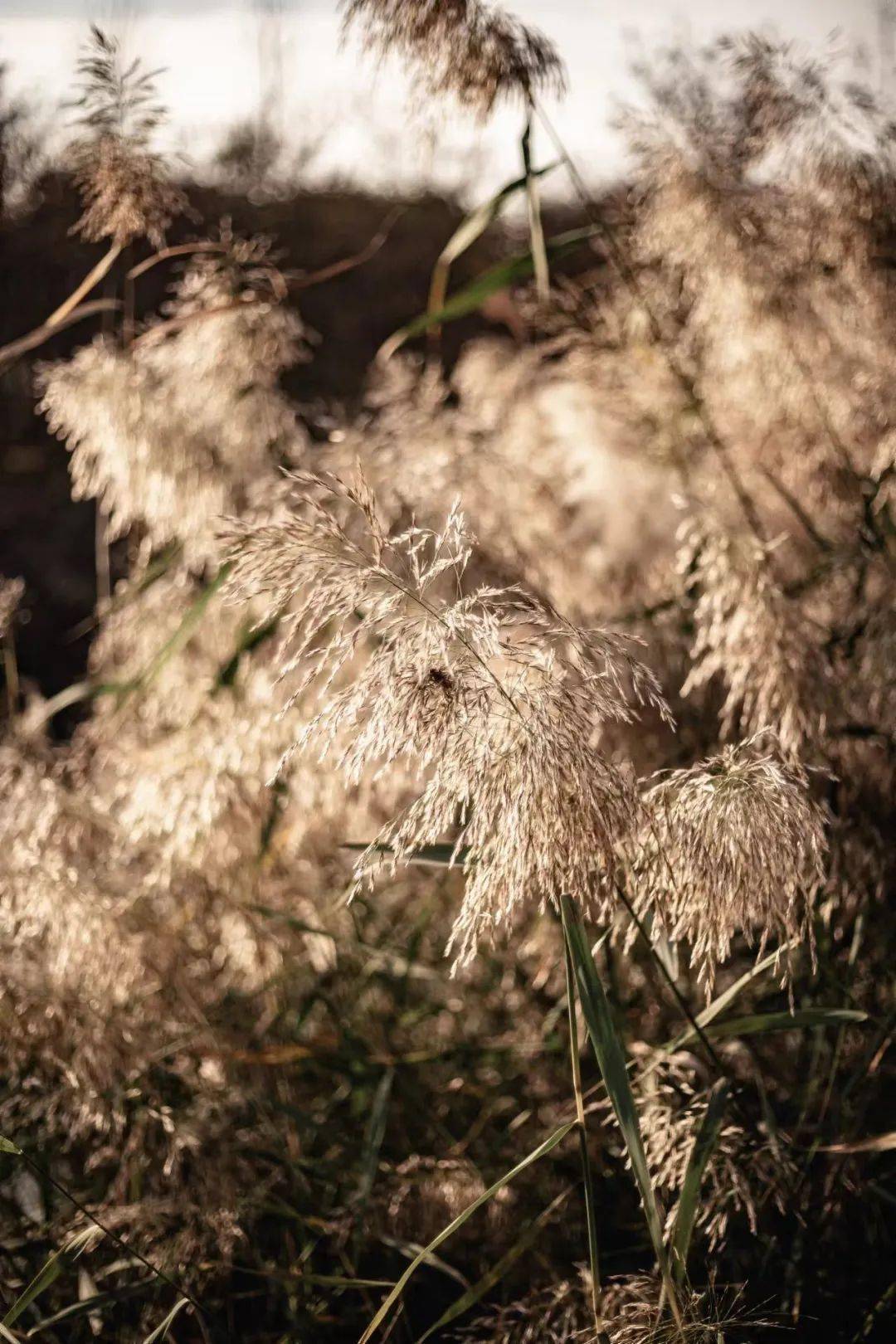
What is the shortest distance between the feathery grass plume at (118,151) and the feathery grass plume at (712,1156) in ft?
4.48

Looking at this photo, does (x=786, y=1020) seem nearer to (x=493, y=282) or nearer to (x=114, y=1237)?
(x=114, y=1237)

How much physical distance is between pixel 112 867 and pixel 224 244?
1.03 metres

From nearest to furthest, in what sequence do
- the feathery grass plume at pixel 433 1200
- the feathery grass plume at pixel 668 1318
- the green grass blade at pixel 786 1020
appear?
the feathery grass plume at pixel 668 1318 < the green grass blade at pixel 786 1020 < the feathery grass plume at pixel 433 1200

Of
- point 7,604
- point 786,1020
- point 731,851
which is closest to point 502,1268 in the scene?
point 786,1020

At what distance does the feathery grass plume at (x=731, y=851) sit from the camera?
1001 millimetres

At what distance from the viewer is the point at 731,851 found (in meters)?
1.00

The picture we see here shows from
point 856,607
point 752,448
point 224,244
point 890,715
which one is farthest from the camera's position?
point 752,448

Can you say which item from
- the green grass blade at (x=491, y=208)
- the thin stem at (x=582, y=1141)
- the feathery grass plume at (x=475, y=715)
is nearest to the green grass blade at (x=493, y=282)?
the green grass blade at (x=491, y=208)

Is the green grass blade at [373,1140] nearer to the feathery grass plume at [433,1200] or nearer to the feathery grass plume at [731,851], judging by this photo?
the feathery grass plume at [433,1200]

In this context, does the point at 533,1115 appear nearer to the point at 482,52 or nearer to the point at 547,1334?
the point at 547,1334

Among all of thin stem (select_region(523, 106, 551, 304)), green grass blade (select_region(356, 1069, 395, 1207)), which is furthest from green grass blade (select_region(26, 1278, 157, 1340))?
thin stem (select_region(523, 106, 551, 304))

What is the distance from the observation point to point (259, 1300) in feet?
5.81

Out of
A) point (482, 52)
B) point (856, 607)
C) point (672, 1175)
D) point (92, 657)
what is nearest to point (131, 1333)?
point (672, 1175)

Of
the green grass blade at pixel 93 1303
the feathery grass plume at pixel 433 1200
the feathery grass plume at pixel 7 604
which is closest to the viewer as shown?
the green grass blade at pixel 93 1303
